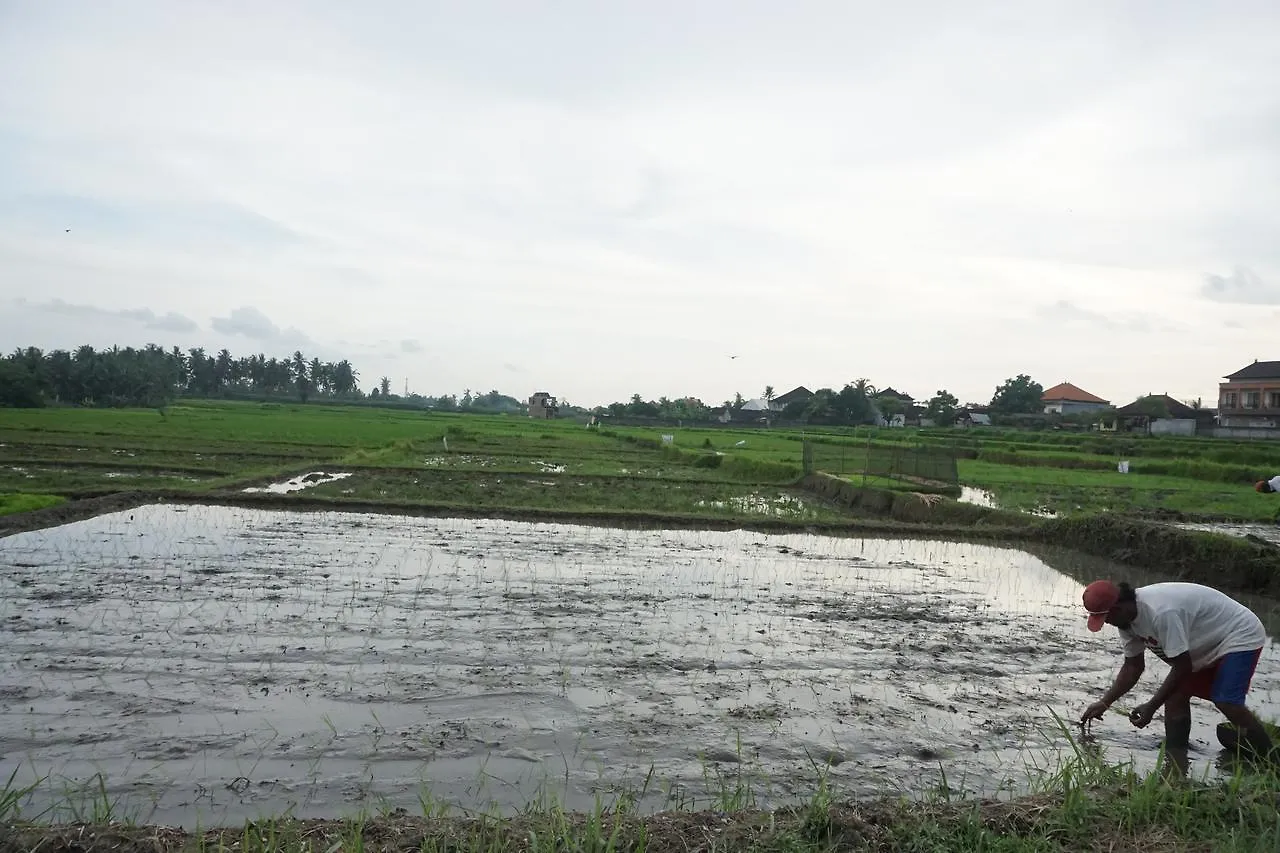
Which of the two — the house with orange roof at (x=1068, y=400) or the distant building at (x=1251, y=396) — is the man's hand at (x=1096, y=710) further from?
the house with orange roof at (x=1068, y=400)

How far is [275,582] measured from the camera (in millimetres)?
8609

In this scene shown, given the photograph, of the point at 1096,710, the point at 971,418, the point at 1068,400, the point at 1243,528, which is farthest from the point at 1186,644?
the point at 1068,400

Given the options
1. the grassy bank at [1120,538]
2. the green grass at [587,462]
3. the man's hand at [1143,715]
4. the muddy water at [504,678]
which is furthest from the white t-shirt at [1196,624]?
the green grass at [587,462]

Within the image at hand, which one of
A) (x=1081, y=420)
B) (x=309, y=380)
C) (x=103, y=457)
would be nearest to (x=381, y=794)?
(x=103, y=457)

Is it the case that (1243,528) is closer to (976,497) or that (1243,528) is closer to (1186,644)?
(976,497)

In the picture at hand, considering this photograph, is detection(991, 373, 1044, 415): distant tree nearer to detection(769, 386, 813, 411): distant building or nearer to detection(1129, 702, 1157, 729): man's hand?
detection(769, 386, 813, 411): distant building

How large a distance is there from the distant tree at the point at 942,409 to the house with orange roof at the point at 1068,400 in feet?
24.4

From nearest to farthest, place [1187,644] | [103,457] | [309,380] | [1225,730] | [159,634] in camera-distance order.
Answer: [1187,644] → [1225,730] → [159,634] → [103,457] → [309,380]

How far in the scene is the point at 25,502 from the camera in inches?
486

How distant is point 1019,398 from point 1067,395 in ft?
49.0

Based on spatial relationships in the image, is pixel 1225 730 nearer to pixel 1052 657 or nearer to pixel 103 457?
pixel 1052 657

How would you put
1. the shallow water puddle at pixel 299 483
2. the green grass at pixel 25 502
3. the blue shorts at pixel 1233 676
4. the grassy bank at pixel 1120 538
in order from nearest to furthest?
the blue shorts at pixel 1233 676 < the grassy bank at pixel 1120 538 < the green grass at pixel 25 502 < the shallow water puddle at pixel 299 483

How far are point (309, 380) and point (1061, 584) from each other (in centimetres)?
10312

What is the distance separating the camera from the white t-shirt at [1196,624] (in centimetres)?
461
